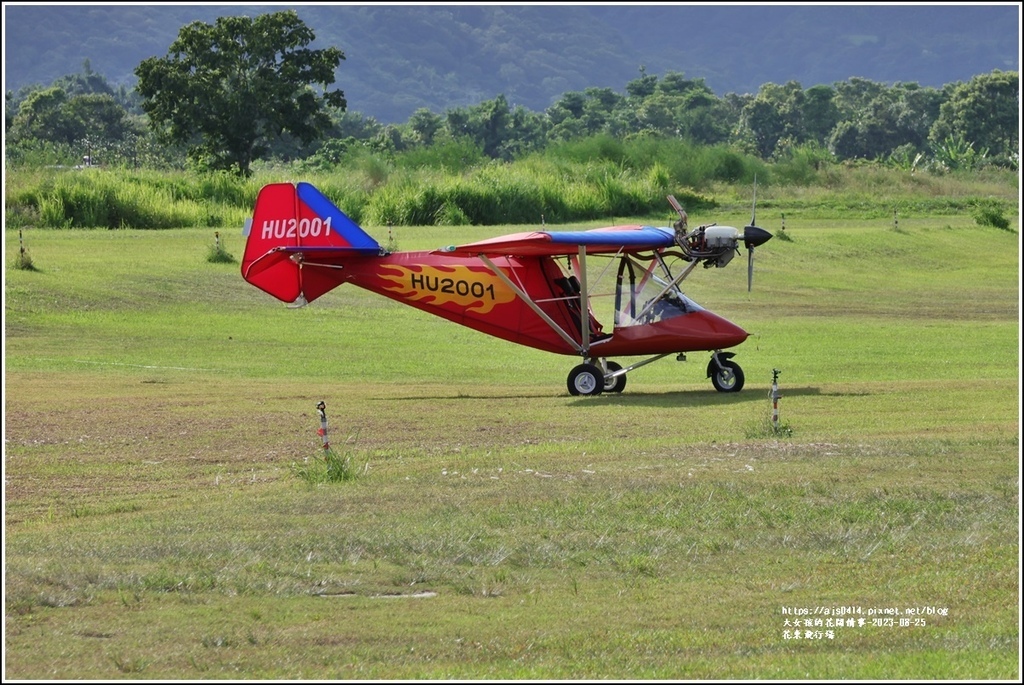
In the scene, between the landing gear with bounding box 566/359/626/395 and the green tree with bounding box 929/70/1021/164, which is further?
the green tree with bounding box 929/70/1021/164

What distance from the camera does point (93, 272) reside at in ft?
115

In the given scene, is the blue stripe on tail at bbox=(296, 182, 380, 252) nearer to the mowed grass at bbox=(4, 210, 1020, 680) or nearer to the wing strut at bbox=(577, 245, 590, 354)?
the mowed grass at bbox=(4, 210, 1020, 680)

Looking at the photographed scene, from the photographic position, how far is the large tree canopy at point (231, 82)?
211ft

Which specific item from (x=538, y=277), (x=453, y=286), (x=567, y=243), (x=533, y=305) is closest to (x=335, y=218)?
(x=453, y=286)

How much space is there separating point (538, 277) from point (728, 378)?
10.3ft

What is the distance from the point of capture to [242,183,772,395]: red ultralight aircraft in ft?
71.3

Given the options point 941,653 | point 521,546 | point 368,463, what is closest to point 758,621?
point 941,653

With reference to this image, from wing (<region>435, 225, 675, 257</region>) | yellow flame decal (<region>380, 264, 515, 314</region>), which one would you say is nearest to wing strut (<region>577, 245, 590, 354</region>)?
wing (<region>435, 225, 675, 257</region>)

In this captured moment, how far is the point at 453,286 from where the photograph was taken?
74.0 ft

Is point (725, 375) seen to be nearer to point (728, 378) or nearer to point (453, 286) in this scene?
point (728, 378)

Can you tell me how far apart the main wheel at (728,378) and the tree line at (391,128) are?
35.8 meters

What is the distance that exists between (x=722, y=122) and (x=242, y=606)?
498 feet

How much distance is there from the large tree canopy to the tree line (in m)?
0.07

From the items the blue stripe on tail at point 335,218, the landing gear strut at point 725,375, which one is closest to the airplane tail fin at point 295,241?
the blue stripe on tail at point 335,218
